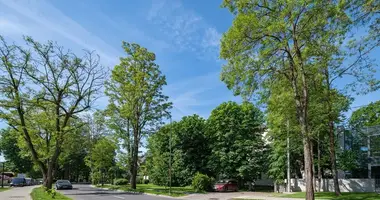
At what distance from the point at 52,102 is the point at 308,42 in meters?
20.0

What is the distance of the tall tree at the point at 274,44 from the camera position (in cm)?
1705

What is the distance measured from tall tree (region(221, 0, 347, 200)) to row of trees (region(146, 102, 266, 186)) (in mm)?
18088

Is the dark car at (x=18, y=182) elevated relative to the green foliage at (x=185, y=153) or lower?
lower

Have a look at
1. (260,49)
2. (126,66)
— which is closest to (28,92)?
(126,66)

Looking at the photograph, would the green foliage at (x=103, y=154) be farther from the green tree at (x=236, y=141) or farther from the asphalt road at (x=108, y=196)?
the asphalt road at (x=108, y=196)

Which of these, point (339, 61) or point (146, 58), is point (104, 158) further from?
point (339, 61)

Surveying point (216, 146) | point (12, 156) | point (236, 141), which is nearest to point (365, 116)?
point (236, 141)

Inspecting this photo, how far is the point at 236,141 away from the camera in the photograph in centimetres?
4016

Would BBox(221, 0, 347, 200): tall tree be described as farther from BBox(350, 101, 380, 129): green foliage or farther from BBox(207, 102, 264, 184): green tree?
BBox(207, 102, 264, 184): green tree

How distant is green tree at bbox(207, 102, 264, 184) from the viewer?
38.7m

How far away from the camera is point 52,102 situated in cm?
2769

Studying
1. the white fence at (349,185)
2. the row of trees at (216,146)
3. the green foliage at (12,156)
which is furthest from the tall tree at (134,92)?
the green foliage at (12,156)

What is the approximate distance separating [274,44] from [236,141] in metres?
23.3

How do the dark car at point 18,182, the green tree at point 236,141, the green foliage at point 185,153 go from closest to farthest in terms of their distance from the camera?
the green tree at point 236,141 < the green foliage at point 185,153 < the dark car at point 18,182
